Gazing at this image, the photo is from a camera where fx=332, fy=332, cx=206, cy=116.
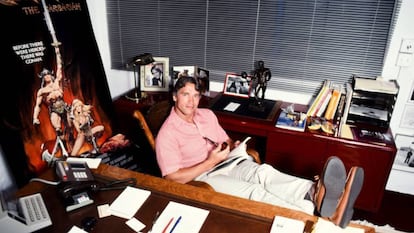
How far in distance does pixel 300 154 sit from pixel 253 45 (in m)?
0.94

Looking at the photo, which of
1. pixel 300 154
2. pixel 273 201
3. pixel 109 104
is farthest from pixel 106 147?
pixel 300 154

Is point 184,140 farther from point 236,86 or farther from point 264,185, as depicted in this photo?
point 236,86

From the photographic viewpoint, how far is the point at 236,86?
272 centimetres

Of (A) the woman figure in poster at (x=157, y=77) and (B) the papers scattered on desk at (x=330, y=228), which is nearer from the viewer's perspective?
(B) the papers scattered on desk at (x=330, y=228)

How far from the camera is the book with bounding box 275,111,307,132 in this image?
2274 millimetres

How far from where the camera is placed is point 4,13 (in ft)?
5.50

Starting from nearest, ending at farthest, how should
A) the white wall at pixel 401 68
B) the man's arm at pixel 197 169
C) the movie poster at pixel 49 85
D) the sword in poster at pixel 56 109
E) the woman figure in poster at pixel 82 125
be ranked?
the movie poster at pixel 49 85, the man's arm at pixel 197 169, the sword in poster at pixel 56 109, the woman figure in poster at pixel 82 125, the white wall at pixel 401 68

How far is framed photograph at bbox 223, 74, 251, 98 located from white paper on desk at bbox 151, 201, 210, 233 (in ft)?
4.77

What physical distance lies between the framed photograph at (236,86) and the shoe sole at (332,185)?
136 cm

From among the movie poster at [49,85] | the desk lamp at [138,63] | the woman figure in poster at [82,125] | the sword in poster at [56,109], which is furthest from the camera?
the desk lamp at [138,63]

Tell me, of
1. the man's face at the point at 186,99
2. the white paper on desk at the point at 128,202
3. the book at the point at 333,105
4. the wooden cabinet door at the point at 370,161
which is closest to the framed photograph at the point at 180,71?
the man's face at the point at 186,99

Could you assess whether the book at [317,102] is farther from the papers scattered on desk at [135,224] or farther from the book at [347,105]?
the papers scattered on desk at [135,224]

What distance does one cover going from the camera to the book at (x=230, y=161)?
74.0 inches

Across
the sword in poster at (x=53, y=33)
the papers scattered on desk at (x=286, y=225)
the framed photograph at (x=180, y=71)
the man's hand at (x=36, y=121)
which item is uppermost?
the sword in poster at (x=53, y=33)
